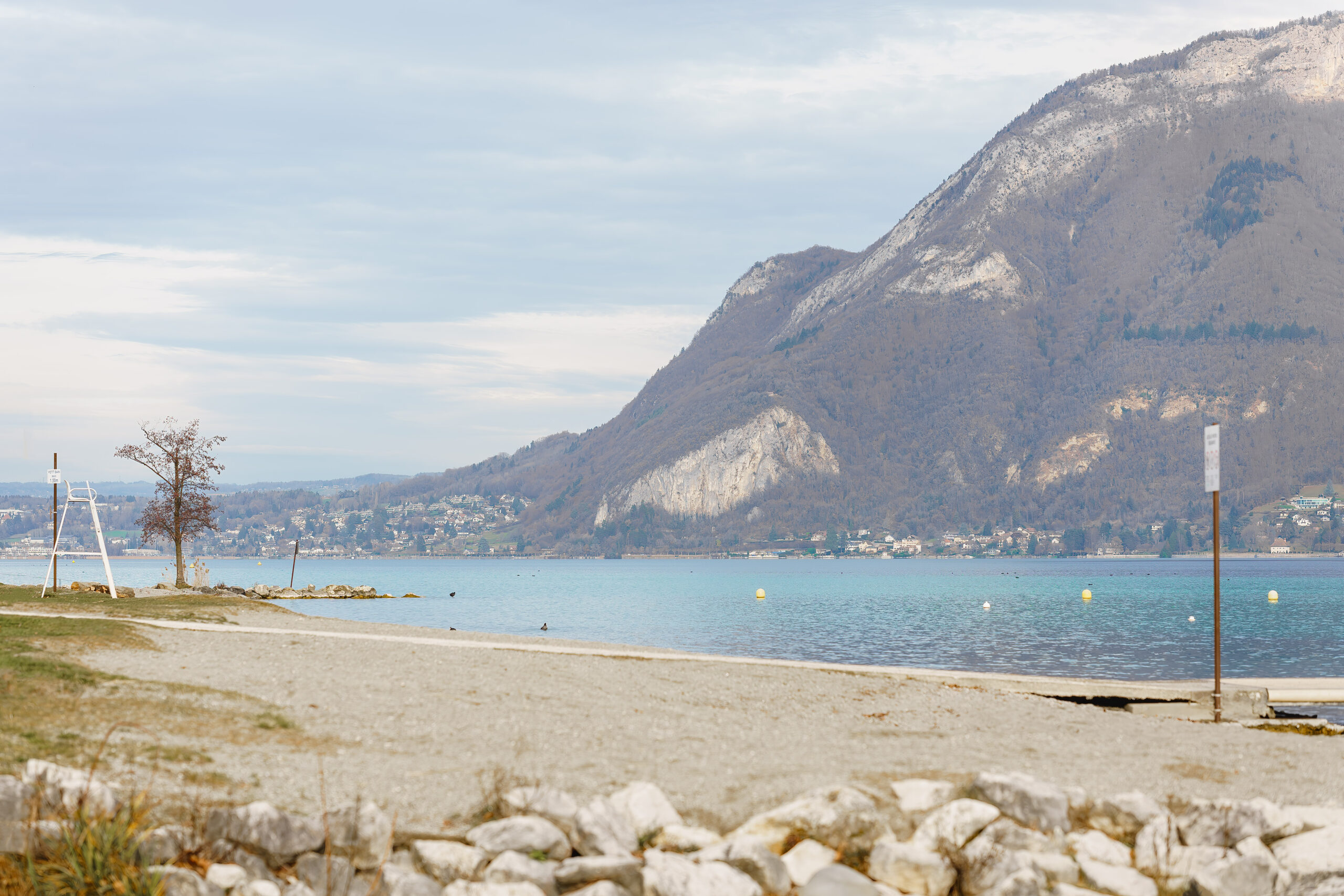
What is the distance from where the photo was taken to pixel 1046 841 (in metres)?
10.9

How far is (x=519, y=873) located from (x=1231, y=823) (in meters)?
7.31

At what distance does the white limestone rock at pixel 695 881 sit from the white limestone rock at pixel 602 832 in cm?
49

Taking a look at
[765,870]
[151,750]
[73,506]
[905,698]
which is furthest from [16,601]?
[73,506]

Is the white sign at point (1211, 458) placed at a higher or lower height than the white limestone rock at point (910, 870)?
higher

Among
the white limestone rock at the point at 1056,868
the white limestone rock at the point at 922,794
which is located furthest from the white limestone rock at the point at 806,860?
the white limestone rock at the point at 1056,868

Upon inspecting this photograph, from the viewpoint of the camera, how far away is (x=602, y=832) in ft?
33.3

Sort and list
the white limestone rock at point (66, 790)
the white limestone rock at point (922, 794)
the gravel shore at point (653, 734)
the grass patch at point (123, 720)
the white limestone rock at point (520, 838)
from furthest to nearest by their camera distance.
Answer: the gravel shore at point (653, 734)
the white limestone rock at point (922, 794)
the grass patch at point (123, 720)
the white limestone rock at point (520, 838)
the white limestone rock at point (66, 790)

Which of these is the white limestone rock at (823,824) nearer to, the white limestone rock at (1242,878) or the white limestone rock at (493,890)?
the white limestone rock at (493,890)

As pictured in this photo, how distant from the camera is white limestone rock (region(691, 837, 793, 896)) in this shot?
384 inches

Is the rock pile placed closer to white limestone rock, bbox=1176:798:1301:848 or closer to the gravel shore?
white limestone rock, bbox=1176:798:1301:848

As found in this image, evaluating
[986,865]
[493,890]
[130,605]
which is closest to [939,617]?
[130,605]

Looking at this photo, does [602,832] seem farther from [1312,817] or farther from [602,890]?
→ [1312,817]

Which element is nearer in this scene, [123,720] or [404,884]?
[404,884]

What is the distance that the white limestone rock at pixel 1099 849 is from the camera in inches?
428
